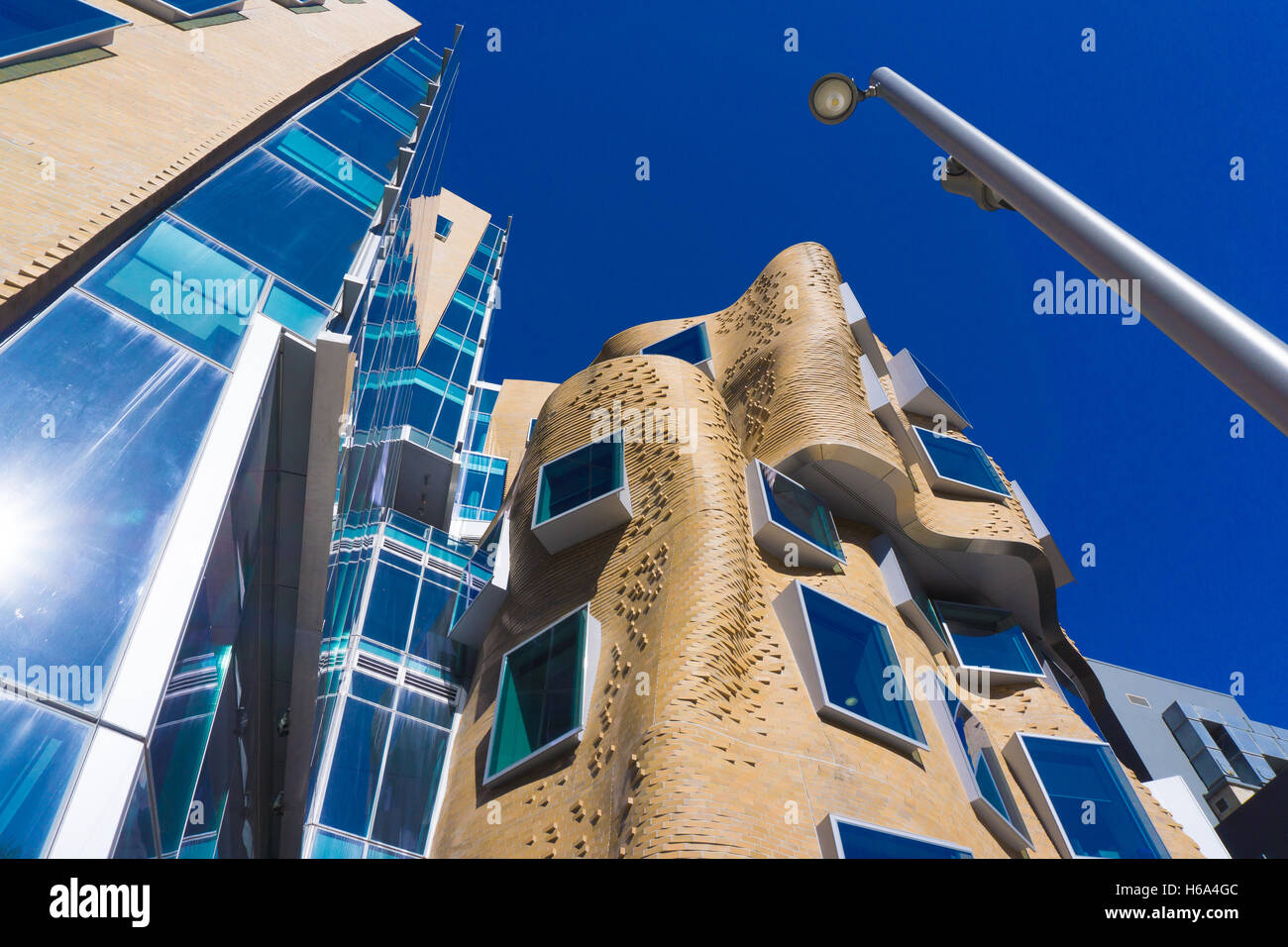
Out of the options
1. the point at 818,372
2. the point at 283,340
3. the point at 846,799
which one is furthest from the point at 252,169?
the point at 818,372

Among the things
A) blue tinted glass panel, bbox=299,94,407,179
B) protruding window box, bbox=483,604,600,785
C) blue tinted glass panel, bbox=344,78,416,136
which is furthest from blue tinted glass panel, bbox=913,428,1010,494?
blue tinted glass panel, bbox=344,78,416,136

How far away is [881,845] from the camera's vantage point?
9625 mm

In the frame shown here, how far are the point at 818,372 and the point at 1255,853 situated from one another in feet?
46.8

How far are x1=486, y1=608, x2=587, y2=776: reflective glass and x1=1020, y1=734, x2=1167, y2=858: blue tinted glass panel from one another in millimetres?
8462

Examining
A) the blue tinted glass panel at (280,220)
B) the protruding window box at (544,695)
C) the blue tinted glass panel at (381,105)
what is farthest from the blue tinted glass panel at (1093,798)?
the blue tinted glass panel at (381,105)

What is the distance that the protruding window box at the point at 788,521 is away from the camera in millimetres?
14688

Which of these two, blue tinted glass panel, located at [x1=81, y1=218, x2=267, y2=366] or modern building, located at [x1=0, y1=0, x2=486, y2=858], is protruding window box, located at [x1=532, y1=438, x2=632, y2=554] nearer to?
modern building, located at [x1=0, y1=0, x2=486, y2=858]

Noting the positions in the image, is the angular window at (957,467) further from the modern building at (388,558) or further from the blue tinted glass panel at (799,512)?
the blue tinted glass panel at (799,512)

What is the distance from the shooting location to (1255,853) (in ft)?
61.7

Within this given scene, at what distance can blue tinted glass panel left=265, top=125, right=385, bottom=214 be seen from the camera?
1151 centimetres

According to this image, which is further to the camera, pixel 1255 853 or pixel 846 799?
pixel 1255 853

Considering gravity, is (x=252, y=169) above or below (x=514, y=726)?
above

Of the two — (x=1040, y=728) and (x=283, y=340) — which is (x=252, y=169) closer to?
(x=283, y=340)

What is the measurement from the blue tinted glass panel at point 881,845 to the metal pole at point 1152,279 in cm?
662
